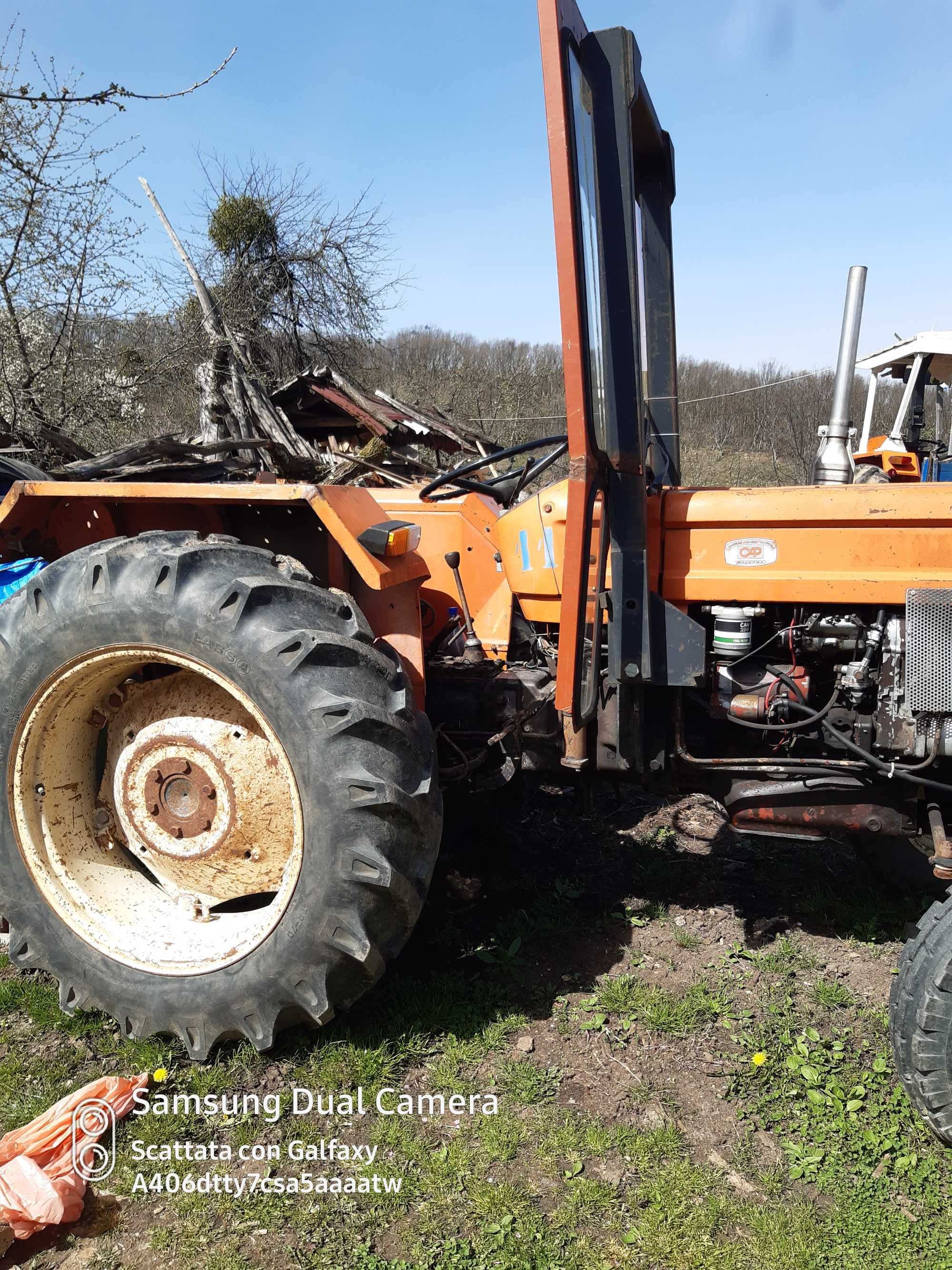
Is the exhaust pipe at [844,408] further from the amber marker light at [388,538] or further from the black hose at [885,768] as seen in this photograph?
the amber marker light at [388,538]

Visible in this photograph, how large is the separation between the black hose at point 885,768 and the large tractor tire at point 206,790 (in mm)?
1020

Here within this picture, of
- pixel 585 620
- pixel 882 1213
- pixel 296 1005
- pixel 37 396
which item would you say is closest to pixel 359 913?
pixel 296 1005

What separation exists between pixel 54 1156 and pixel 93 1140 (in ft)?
0.27

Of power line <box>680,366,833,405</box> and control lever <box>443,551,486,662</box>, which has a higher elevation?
power line <box>680,366,833,405</box>

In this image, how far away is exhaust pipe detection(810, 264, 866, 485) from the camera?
222 cm

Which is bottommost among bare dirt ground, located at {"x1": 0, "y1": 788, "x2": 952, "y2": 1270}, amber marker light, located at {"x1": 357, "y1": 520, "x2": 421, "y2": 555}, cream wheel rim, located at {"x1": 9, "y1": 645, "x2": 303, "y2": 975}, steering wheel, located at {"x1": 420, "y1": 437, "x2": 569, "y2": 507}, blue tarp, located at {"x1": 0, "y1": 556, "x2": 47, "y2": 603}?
bare dirt ground, located at {"x1": 0, "y1": 788, "x2": 952, "y2": 1270}

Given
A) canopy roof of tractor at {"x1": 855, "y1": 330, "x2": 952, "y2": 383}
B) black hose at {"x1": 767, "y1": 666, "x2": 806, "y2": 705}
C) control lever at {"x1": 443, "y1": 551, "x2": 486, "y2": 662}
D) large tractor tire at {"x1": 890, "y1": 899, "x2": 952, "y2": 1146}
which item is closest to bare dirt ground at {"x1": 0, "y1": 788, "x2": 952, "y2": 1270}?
large tractor tire at {"x1": 890, "y1": 899, "x2": 952, "y2": 1146}

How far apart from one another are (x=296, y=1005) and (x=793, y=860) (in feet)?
6.55

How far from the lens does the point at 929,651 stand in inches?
80.6

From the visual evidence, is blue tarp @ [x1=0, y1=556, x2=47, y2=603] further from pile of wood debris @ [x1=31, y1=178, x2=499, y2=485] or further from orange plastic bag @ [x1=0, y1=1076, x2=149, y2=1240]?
pile of wood debris @ [x1=31, y1=178, x2=499, y2=485]

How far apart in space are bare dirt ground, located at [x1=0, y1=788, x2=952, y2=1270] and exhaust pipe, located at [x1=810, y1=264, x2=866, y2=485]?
4.25 feet

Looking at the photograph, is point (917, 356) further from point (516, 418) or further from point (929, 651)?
point (516, 418)

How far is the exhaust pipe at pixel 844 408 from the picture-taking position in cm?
222

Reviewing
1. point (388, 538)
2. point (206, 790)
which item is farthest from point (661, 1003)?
point (388, 538)
